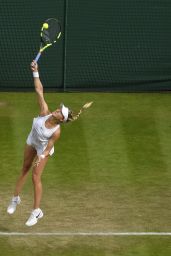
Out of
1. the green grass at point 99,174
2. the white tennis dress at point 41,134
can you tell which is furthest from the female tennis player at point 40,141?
the green grass at point 99,174

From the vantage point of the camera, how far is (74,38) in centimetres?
2470

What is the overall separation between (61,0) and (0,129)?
4816 mm

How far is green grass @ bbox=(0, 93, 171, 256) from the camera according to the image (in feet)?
48.9

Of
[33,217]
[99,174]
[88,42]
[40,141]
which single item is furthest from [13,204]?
[88,42]

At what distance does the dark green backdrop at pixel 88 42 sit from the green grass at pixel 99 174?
54cm

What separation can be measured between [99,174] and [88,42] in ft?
22.5

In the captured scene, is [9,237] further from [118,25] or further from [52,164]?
[118,25]

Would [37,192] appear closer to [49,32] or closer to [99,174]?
[99,174]

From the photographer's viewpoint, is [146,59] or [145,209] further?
[146,59]

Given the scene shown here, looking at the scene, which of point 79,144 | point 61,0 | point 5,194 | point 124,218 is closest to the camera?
point 124,218

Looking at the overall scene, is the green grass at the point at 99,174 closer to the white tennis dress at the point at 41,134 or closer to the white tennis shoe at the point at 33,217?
the white tennis shoe at the point at 33,217

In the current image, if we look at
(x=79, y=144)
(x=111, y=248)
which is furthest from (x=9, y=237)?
(x=79, y=144)

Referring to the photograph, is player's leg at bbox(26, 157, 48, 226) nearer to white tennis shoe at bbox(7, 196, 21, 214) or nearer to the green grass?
the green grass

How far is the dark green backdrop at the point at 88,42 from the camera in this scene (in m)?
24.4
